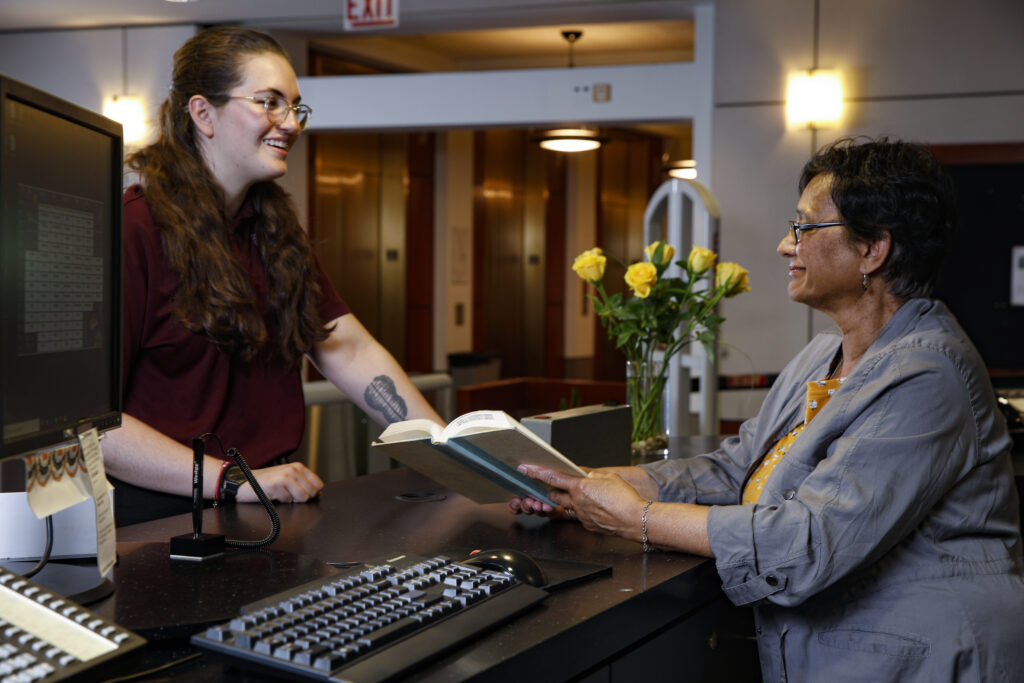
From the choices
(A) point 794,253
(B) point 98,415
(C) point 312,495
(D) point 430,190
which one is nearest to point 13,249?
(B) point 98,415

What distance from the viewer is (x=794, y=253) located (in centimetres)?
181

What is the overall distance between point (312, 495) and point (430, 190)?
8251 mm

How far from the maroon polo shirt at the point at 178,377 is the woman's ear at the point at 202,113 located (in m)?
0.18

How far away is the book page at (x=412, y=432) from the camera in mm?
1601

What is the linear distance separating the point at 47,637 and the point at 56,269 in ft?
1.42

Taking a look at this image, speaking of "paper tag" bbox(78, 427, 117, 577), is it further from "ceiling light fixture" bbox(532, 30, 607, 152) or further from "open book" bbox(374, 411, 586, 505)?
"ceiling light fixture" bbox(532, 30, 607, 152)

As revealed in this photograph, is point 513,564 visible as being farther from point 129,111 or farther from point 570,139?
point 570,139

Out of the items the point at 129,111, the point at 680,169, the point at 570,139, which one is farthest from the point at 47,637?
the point at 680,169

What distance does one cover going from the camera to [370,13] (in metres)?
6.28

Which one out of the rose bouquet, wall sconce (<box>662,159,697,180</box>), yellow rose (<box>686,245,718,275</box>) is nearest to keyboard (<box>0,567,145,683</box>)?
the rose bouquet

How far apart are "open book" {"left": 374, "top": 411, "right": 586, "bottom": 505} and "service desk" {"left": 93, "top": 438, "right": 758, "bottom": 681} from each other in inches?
2.3

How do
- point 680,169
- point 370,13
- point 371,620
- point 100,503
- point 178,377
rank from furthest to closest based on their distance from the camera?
point 680,169 → point 370,13 → point 178,377 → point 100,503 → point 371,620

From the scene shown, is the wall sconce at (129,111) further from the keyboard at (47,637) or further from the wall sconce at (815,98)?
the keyboard at (47,637)

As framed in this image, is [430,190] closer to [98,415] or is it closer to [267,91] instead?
[267,91]
